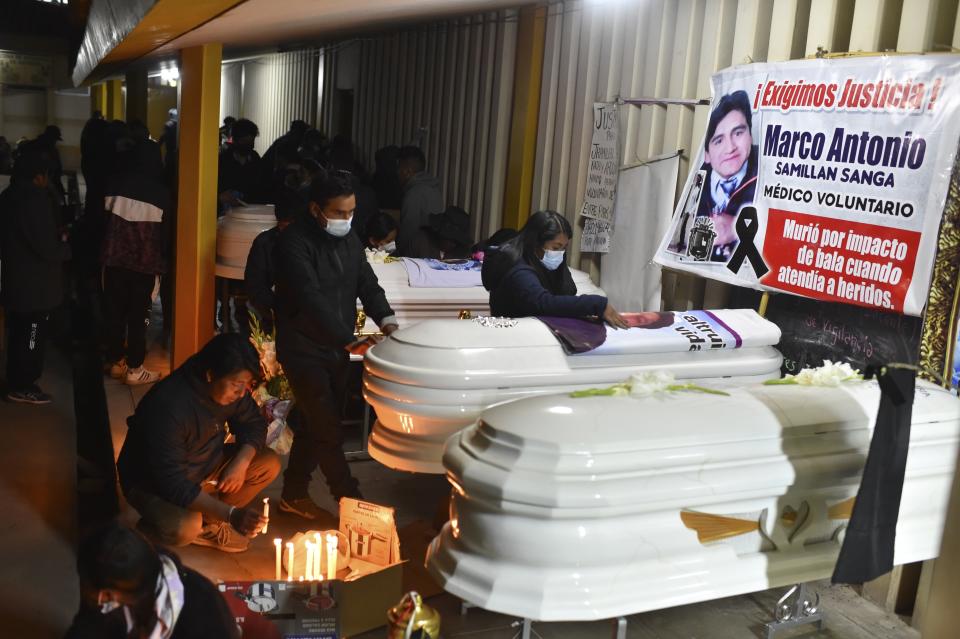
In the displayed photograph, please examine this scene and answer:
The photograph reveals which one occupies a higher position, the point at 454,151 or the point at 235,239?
the point at 454,151

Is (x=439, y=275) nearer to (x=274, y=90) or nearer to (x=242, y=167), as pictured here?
(x=242, y=167)

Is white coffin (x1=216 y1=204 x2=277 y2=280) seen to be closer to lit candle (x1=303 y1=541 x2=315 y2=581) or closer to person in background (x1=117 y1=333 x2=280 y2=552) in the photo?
person in background (x1=117 y1=333 x2=280 y2=552)

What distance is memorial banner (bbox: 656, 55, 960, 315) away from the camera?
3.48 meters

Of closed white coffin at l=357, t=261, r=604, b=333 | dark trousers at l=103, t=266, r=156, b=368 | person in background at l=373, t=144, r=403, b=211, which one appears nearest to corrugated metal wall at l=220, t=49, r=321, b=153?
person in background at l=373, t=144, r=403, b=211

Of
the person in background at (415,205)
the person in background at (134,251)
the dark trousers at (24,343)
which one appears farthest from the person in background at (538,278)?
the dark trousers at (24,343)

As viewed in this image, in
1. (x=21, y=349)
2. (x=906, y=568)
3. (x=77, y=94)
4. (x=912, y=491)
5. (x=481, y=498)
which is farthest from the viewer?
(x=77, y=94)

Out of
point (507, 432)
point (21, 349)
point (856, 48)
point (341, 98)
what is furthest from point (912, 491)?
point (341, 98)

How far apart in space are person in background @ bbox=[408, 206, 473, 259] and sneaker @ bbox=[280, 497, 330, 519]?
241cm

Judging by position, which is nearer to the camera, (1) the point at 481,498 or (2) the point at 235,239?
(1) the point at 481,498

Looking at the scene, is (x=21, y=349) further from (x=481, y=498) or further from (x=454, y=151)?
(x=481, y=498)

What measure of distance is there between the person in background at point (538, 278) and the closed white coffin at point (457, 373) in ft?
0.51

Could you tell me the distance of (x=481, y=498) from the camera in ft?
8.92

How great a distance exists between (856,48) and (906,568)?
6.51ft

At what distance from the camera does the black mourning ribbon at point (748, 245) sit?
4246 mm
